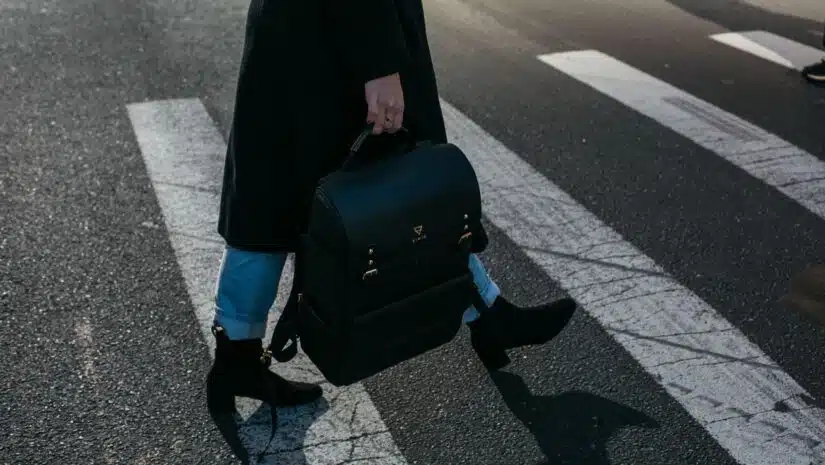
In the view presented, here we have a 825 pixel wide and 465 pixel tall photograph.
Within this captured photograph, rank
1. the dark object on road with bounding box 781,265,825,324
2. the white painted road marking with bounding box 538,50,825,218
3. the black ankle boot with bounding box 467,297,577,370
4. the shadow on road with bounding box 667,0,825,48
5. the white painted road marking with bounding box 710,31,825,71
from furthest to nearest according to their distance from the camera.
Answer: the shadow on road with bounding box 667,0,825,48 → the white painted road marking with bounding box 710,31,825,71 → the white painted road marking with bounding box 538,50,825,218 → the dark object on road with bounding box 781,265,825,324 → the black ankle boot with bounding box 467,297,577,370

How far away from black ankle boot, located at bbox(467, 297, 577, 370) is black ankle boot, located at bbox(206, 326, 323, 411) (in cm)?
63

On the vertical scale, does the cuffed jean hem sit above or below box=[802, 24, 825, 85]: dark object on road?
below

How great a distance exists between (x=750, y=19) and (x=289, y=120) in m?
5.91

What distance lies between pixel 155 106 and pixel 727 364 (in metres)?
3.45

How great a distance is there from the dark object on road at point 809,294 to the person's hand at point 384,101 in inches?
73.5

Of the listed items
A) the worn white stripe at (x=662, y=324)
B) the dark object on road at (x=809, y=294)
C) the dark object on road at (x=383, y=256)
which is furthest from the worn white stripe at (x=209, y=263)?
the dark object on road at (x=809, y=294)

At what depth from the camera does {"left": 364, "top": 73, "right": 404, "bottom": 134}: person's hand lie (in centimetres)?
261

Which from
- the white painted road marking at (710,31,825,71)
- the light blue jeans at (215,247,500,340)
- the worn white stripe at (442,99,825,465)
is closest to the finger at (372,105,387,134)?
the light blue jeans at (215,247,500,340)

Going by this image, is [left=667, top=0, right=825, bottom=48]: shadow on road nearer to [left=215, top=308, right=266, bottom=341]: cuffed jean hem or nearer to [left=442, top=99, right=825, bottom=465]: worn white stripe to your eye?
[left=442, top=99, right=825, bottom=465]: worn white stripe

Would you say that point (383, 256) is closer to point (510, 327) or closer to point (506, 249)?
point (510, 327)

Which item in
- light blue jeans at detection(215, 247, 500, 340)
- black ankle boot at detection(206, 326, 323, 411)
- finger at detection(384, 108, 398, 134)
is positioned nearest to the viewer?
finger at detection(384, 108, 398, 134)

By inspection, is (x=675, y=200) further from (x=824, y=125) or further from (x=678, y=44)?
(x=678, y=44)

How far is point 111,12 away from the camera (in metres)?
7.43

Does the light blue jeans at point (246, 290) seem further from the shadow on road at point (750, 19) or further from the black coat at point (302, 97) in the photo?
the shadow on road at point (750, 19)
